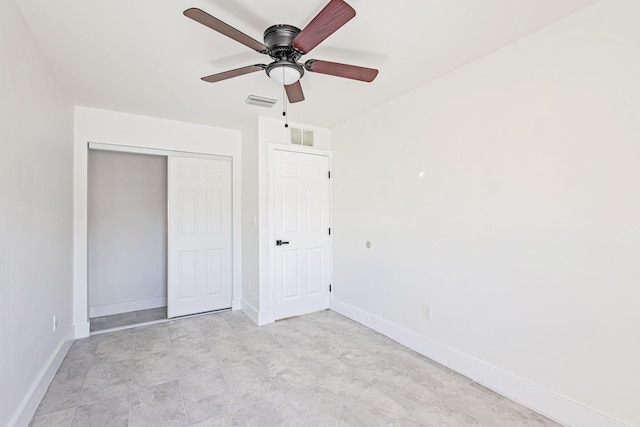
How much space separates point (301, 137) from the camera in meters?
4.05

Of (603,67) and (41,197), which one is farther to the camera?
(41,197)

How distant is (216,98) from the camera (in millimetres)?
3135

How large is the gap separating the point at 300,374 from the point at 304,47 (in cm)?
242

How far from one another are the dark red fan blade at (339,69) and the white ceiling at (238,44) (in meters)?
0.26

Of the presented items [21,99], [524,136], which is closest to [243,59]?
[21,99]

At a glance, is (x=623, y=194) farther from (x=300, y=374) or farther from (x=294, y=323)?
(x=294, y=323)

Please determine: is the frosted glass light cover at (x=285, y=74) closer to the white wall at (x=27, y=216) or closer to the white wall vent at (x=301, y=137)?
the white wall at (x=27, y=216)

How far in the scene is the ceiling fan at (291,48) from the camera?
1.51 metres

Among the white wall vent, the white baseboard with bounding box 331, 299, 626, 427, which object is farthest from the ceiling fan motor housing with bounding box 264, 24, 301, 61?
the white baseboard with bounding box 331, 299, 626, 427

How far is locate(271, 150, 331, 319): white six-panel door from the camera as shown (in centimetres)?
384

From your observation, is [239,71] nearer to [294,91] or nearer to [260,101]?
[294,91]

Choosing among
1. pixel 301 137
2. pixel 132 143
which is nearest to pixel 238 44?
pixel 301 137

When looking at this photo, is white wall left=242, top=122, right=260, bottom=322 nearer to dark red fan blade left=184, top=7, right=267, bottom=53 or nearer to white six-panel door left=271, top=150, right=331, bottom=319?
white six-panel door left=271, top=150, right=331, bottom=319

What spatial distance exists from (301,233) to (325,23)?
2.77 m
